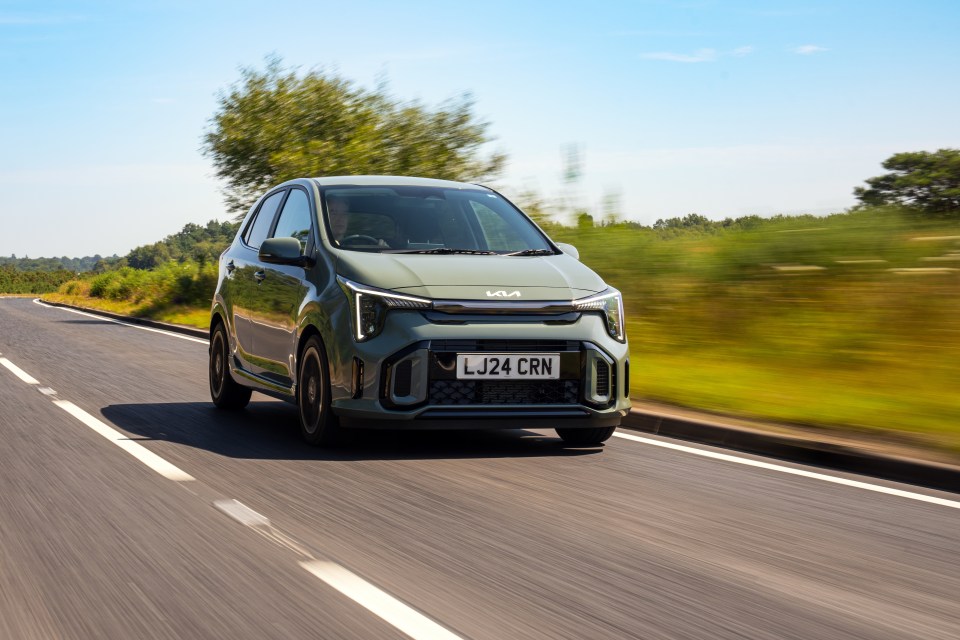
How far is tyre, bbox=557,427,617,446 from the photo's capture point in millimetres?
7977

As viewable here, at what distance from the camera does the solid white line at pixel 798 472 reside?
645 cm

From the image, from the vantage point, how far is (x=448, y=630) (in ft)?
12.8

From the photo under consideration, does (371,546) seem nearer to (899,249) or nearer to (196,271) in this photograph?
(899,249)

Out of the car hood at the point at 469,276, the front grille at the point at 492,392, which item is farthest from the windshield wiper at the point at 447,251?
the front grille at the point at 492,392

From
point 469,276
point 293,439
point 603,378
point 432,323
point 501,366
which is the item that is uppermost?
point 469,276

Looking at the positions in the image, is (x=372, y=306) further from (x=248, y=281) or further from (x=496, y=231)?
(x=248, y=281)

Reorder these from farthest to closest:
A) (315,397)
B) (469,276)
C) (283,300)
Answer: (283,300) < (315,397) < (469,276)

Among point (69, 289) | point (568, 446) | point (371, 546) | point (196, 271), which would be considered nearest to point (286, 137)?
point (196, 271)

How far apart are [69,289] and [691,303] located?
61.7m

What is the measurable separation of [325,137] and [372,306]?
23.8 metres

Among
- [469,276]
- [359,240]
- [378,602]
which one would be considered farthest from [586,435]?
[378,602]

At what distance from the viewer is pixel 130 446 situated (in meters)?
8.09

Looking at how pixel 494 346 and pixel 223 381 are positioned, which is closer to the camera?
pixel 494 346

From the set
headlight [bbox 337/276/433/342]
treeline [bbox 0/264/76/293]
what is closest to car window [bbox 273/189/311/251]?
headlight [bbox 337/276/433/342]
